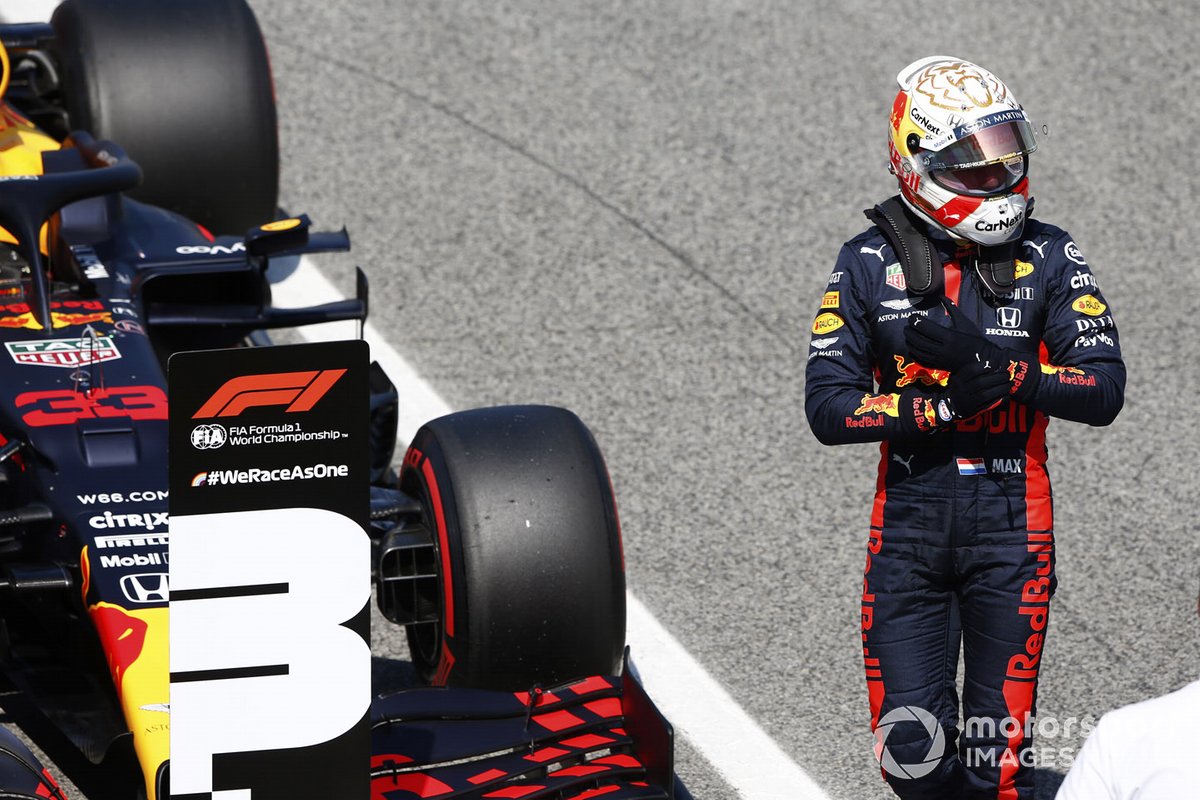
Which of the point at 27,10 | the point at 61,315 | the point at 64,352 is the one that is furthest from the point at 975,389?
the point at 27,10

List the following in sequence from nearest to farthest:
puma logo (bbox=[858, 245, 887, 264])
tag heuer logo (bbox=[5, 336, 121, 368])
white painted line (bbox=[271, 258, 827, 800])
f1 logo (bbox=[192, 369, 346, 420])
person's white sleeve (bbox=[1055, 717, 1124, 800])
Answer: person's white sleeve (bbox=[1055, 717, 1124, 800])
f1 logo (bbox=[192, 369, 346, 420])
puma logo (bbox=[858, 245, 887, 264])
white painted line (bbox=[271, 258, 827, 800])
tag heuer logo (bbox=[5, 336, 121, 368])

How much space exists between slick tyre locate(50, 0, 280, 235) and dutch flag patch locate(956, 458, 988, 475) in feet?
13.2

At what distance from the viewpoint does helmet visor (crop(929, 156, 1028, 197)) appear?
13.7ft

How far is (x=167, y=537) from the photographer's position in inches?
184

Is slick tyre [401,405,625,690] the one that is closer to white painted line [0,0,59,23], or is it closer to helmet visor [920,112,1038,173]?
helmet visor [920,112,1038,173]

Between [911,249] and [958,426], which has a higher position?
[911,249]

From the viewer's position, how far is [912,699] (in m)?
4.18

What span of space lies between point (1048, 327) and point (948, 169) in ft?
1.38

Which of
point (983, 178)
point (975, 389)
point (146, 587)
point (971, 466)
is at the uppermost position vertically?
point (983, 178)

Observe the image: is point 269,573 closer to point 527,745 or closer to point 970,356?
point 527,745

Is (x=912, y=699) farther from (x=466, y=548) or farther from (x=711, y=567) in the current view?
(x=711, y=567)

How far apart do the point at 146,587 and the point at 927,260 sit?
80.3 inches

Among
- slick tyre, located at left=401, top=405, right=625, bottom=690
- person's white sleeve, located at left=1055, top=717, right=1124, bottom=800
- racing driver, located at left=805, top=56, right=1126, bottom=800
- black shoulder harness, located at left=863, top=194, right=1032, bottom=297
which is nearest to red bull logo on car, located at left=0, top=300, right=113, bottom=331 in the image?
slick tyre, located at left=401, top=405, right=625, bottom=690

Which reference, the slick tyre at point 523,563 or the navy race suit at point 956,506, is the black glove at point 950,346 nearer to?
the navy race suit at point 956,506
